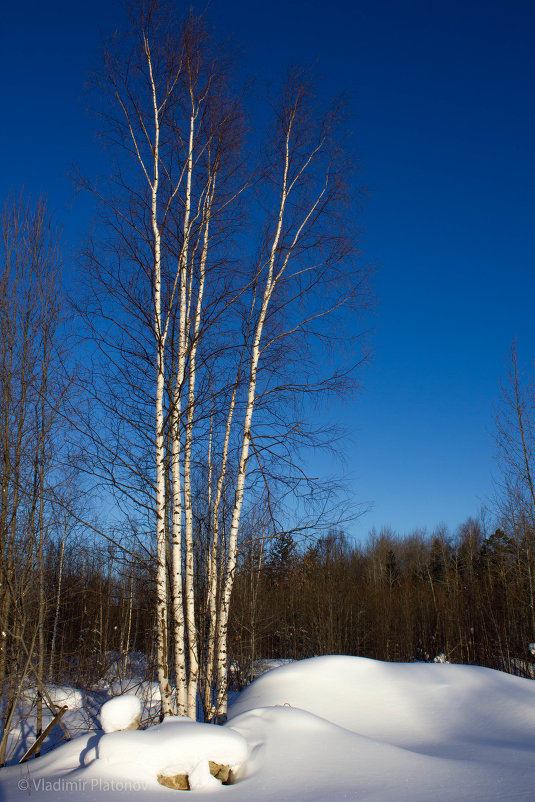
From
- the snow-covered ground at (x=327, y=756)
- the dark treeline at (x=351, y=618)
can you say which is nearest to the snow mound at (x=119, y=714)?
the snow-covered ground at (x=327, y=756)

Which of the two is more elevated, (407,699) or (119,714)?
(119,714)

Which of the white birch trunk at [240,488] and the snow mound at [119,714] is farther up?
the white birch trunk at [240,488]

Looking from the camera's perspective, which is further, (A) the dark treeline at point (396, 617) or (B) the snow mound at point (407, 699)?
(A) the dark treeline at point (396, 617)

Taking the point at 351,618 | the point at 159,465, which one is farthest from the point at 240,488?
the point at 351,618

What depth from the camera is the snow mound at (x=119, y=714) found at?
17.1 ft

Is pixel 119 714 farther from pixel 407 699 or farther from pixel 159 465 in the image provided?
pixel 407 699

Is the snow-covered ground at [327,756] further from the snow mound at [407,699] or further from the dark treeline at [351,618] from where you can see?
the dark treeline at [351,618]

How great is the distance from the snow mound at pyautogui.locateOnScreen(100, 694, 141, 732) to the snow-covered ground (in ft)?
0.58

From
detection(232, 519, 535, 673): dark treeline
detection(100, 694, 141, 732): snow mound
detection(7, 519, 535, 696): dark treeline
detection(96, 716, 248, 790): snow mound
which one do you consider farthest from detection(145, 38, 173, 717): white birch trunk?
detection(232, 519, 535, 673): dark treeline

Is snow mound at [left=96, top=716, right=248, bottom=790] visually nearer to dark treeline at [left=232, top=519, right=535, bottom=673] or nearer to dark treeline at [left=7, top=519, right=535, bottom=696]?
dark treeline at [left=7, top=519, right=535, bottom=696]

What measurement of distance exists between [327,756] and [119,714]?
1.94 meters

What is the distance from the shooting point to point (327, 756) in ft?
15.9

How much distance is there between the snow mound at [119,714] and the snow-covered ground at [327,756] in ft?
0.58

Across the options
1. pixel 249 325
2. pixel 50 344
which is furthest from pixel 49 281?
pixel 249 325
